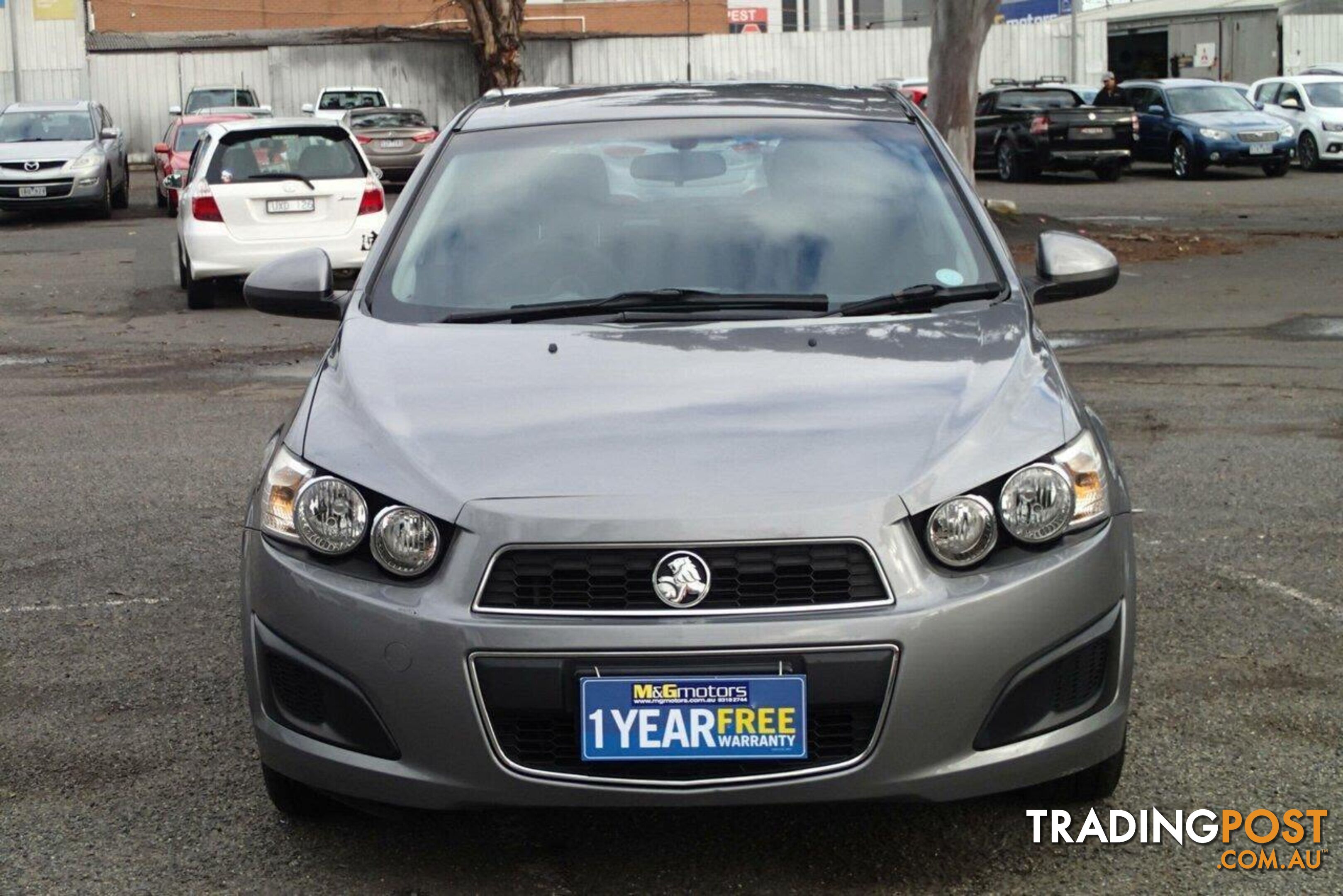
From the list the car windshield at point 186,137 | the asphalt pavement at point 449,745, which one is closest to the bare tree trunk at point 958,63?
the asphalt pavement at point 449,745

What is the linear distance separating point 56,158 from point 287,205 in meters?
11.4

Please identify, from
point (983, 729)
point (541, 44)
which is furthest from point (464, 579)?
point (541, 44)

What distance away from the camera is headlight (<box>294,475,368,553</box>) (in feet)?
11.3

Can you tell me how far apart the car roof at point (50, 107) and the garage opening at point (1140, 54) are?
1297 inches

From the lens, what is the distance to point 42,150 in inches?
977

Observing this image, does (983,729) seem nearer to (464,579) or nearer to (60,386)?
(464,579)

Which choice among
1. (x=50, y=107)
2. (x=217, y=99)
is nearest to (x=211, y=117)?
(x=50, y=107)

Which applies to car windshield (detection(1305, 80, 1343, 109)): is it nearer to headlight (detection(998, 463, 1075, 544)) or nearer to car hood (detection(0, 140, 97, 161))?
car hood (detection(0, 140, 97, 161))

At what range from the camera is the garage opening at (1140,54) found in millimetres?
51125

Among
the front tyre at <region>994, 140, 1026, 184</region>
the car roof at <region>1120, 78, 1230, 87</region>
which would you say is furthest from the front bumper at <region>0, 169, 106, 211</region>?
the car roof at <region>1120, 78, 1230, 87</region>

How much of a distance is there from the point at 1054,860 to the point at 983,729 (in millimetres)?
500

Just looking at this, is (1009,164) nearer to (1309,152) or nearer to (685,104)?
(1309,152)

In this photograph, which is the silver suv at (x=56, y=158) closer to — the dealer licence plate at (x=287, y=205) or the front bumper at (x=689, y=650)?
the dealer licence plate at (x=287, y=205)

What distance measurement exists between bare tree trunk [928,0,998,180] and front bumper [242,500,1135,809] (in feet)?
56.4
